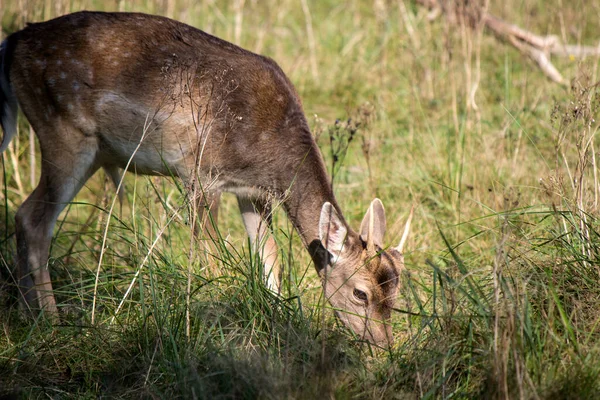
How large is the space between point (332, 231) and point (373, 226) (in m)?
0.26

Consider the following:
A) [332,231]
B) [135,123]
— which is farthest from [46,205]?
[332,231]

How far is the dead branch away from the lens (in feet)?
27.4

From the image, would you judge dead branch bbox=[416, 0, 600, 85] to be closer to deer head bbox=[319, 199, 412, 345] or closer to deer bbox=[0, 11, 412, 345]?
deer bbox=[0, 11, 412, 345]

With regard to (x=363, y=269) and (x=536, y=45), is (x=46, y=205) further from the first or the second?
(x=536, y=45)

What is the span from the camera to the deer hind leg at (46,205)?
537cm

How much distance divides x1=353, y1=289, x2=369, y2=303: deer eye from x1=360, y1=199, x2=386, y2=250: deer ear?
0.90ft

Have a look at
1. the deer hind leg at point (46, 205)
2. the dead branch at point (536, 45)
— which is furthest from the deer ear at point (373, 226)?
the dead branch at point (536, 45)

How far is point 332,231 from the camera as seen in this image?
5094 millimetres

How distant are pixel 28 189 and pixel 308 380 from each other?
4214 mm

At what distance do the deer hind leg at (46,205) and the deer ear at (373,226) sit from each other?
6.21 ft

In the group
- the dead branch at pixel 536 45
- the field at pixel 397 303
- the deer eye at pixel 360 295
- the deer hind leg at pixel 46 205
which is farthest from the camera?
the dead branch at pixel 536 45

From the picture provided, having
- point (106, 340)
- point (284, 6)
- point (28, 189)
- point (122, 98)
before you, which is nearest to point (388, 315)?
point (106, 340)

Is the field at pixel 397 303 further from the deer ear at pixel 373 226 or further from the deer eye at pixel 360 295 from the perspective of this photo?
the deer ear at pixel 373 226

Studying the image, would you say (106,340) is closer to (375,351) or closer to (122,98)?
(375,351)
